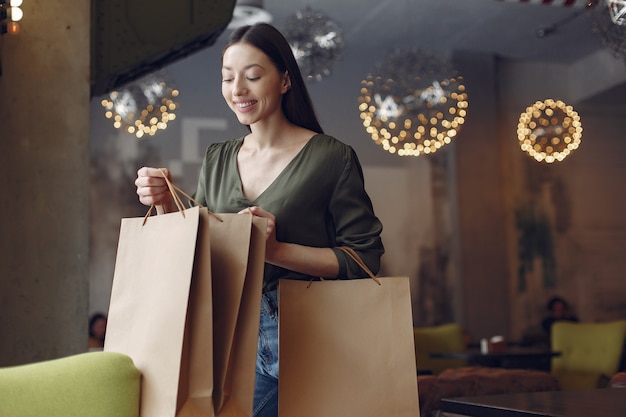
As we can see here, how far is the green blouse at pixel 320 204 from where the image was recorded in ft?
5.17

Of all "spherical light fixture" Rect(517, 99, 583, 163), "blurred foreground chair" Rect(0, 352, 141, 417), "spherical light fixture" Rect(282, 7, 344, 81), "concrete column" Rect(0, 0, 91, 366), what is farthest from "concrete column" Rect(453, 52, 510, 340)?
"blurred foreground chair" Rect(0, 352, 141, 417)

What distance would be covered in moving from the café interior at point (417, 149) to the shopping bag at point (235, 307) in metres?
1.97

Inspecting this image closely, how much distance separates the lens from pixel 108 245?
823 cm

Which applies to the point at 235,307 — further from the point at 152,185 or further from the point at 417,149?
the point at 417,149

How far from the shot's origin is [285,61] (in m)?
1.65

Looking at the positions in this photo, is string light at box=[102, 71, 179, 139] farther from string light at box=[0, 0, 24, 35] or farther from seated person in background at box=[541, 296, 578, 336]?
seated person in background at box=[541, 296, 578, 336]

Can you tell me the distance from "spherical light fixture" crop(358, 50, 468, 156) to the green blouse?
5.16 m

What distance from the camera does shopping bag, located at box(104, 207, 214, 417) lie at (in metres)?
→ 1.25

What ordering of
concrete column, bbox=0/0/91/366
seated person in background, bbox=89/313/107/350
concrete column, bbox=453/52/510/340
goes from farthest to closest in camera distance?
1. concrete column, bbox=453/52/510/340
2. seated person in background, bbox=89/313/107/350
3. concrete column, bbox=0/0/91/366

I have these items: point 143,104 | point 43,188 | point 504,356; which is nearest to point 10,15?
point 43,188

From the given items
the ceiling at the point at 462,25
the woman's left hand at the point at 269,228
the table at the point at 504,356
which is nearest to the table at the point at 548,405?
the woman's left hand at the point at 269,228

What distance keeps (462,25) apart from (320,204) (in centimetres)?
745

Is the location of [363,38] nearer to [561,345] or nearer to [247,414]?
[561,345]

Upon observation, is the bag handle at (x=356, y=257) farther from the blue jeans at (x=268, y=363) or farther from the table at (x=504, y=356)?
the table at (x=504, y=356)
